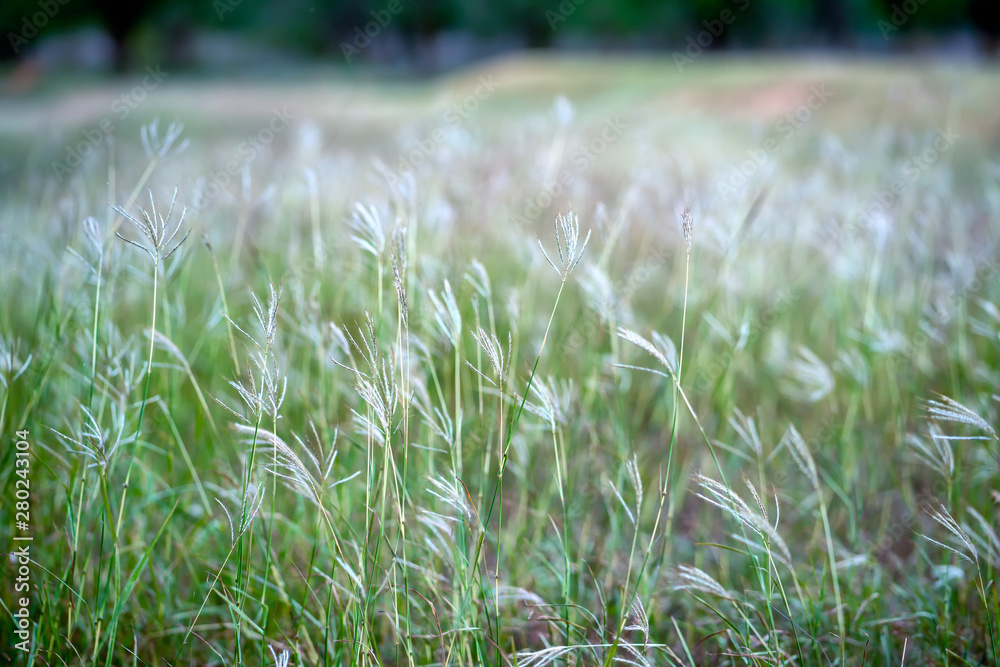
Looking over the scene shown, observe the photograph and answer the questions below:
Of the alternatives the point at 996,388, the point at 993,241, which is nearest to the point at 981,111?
the point at 993,241

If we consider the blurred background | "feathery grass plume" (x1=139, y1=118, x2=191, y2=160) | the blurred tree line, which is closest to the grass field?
"feathery grass plume" (x1=139, y1=118, x2=191, y2=160)

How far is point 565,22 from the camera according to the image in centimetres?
2175

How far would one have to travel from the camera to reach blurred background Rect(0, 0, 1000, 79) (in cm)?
1667

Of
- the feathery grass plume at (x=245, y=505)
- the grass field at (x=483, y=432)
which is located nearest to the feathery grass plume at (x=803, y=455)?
the grass field at (x=483, y=432)

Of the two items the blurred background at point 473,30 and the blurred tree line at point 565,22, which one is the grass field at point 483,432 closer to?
the blurred background at point 473,30

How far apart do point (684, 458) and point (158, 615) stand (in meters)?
1.30

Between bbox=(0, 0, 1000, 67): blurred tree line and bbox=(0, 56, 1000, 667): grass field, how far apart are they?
17.0 meters

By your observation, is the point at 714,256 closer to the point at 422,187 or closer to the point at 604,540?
the point at 422,187

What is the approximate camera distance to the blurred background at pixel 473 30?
16.7 metres

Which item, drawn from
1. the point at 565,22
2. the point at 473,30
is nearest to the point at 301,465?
the point at 565,22

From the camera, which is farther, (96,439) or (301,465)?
(96,439)

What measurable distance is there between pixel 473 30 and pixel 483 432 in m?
24.0

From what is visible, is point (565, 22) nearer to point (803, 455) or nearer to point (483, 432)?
point (483, 432)

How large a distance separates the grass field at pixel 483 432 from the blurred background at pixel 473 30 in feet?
53.6
